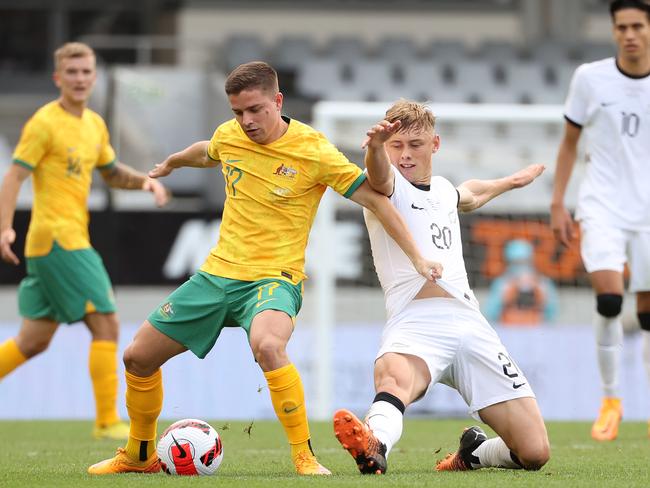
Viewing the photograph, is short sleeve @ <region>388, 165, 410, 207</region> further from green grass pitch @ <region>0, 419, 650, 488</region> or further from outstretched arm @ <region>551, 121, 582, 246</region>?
outstretched arm @ <region>551, 121, 582, 246</region>

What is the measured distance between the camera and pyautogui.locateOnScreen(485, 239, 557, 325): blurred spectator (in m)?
11.6

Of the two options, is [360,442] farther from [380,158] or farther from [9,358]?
[9,358]

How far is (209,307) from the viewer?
5.43 metres

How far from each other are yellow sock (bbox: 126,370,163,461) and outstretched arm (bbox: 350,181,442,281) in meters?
1.14

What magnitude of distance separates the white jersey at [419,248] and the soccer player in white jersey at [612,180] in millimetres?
1975

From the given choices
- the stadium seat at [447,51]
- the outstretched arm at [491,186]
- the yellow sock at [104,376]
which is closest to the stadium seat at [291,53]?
the stadium seat at [447,51]

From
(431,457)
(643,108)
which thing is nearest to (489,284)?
(643,108)

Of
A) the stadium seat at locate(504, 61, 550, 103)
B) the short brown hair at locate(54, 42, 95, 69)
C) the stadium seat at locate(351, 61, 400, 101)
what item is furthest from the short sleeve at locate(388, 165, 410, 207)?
the stadium seat at locate(504, 61, 550, 103)

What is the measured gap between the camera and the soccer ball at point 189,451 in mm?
5352

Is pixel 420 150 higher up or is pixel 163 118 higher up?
pixel 420 150

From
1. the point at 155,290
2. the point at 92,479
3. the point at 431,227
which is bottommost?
the point at 155,290

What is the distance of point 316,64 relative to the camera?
58.2 ft

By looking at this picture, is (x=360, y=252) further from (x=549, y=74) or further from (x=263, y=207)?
(x=549, y=74)

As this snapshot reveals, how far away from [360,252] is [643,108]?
4.29 m
